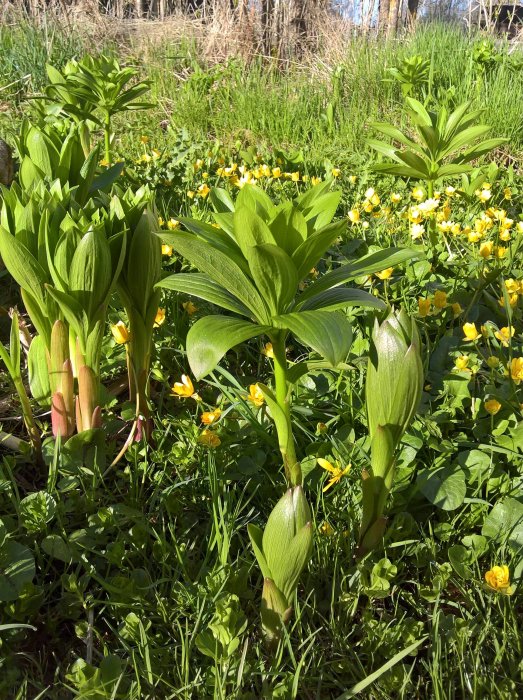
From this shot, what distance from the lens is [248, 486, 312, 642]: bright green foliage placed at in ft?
3.18

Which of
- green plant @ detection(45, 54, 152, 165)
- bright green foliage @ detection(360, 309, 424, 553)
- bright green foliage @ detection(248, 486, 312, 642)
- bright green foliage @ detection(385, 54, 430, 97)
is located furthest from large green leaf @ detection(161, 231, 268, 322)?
bright green foliage @ detection(385, 54, 430, 97)

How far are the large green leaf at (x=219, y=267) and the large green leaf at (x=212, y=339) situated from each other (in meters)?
0.04

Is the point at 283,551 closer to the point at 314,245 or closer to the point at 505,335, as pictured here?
the point at 314,245

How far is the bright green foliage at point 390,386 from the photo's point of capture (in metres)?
1.04

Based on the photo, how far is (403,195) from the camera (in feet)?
11.5

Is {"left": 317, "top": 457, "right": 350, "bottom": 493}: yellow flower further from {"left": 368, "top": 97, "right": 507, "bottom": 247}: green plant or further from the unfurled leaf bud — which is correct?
{"left": 368, "top": 97, "right": 507, "bottom": 247}: green plant

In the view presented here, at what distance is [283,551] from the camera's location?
0.99 m

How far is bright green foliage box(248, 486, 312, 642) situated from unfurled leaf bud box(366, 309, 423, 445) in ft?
0.74

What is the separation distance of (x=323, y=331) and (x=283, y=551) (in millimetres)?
365

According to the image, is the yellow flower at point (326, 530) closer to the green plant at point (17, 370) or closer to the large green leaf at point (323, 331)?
the large green leaf at point (323, 331)

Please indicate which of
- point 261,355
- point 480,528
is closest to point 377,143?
point 261,355

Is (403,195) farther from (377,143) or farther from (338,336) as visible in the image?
(338,336)

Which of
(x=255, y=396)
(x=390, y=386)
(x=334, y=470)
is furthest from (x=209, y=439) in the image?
(x=390, y=386)

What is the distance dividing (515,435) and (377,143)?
5.38ft
